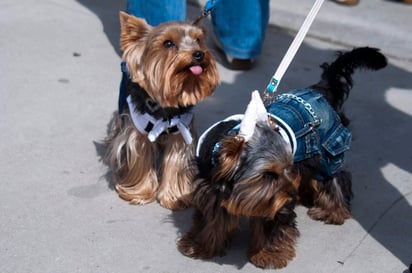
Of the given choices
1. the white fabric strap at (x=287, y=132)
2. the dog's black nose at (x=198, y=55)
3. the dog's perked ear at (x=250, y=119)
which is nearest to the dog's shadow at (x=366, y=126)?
the white fabric strap at (x=287, y=132)

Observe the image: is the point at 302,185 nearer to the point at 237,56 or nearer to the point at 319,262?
the point at 319,262

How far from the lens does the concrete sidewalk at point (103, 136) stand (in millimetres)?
3758

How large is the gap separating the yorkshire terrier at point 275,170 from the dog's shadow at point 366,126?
0.17 meters

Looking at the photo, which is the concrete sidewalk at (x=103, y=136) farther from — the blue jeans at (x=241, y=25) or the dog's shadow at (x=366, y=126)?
the blue jeans at (x=241, y=25)

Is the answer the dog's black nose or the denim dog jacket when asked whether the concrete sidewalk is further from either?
the dog's black nose

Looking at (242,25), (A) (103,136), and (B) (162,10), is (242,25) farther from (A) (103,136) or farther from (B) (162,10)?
(A) (103,136)

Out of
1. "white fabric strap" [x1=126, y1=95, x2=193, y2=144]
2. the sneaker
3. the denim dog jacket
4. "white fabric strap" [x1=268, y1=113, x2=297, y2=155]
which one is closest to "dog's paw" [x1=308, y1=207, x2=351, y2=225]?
the denim dog jacket

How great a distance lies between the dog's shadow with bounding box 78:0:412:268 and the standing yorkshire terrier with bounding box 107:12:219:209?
0.19 metres

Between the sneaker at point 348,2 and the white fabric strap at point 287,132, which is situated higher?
the white fabric strap at point 287,132

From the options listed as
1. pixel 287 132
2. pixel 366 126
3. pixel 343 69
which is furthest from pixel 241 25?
pixel 287 132

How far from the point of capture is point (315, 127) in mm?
3746

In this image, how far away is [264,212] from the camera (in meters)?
3.25

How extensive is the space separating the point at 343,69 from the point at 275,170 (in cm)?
116

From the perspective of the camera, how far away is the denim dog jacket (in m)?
3.68
